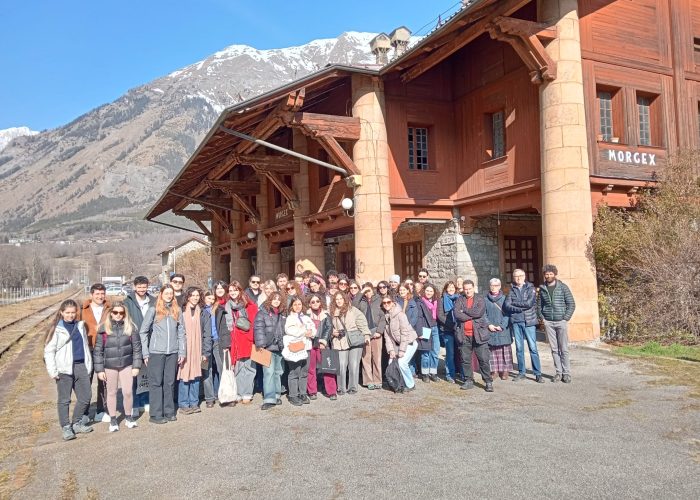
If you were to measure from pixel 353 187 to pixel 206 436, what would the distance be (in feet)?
28.9

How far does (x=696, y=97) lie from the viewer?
13.4m

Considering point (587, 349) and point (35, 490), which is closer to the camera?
point (35, 490)

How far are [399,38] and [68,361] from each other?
14681 millimetres

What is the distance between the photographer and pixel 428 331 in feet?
26.9

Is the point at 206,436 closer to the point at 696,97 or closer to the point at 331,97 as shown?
the point at 331,97

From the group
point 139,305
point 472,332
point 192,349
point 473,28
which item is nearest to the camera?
point 139,305

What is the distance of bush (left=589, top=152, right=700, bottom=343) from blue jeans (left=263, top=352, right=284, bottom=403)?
711 centimetres

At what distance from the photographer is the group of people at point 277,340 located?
649 cm

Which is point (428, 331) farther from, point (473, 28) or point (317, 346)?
point (473, 28)

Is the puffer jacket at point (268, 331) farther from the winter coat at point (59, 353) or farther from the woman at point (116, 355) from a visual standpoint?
the winter coat at point (59, 353)

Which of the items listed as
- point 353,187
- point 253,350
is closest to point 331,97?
point 353,187

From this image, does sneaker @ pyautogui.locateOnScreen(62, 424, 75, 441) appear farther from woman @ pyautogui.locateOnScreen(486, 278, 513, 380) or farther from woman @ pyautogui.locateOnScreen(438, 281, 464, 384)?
woman @ pyautogui.locateOnScreen(486, 278, 513, 380)

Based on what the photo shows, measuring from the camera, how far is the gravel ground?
443 cm

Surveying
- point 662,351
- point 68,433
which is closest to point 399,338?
point 68,433
